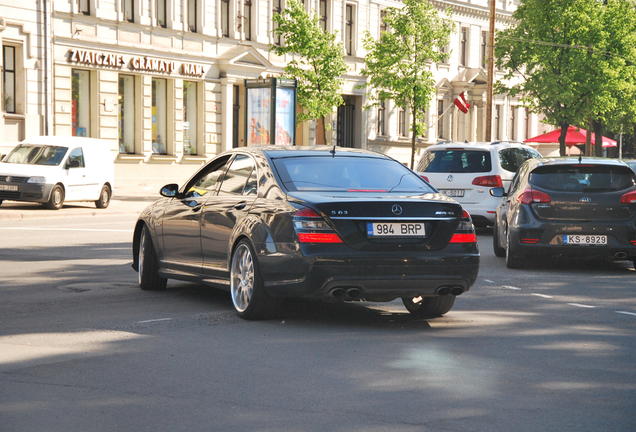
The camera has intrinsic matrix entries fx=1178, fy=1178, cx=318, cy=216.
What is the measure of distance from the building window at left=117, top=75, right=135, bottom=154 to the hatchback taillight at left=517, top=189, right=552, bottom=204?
27.2 metres

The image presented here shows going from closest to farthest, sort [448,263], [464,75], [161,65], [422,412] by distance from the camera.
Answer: [422,412] → [448,263] → [161,65] → [464,75]

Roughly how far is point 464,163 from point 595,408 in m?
15.3

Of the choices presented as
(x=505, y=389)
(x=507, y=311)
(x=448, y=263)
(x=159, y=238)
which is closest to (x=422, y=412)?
(x=505, y=389)

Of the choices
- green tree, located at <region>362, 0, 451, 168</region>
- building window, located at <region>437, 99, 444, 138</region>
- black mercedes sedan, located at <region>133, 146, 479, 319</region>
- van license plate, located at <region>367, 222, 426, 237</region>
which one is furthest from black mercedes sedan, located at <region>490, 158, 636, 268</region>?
building window, located at <region>437, 99, 444, 138</region>

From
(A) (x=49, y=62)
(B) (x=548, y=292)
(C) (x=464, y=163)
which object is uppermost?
(A) (x=49, y=62)

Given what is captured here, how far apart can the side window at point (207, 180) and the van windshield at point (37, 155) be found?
1763 centimetres

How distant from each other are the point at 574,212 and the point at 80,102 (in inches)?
1051

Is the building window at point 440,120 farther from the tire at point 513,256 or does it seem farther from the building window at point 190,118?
the tire at point 513,256

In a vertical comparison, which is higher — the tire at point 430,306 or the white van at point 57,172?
the white van at point 57,172

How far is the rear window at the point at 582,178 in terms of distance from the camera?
48.1ft

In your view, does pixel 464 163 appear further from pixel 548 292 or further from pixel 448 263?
pixel 448 263

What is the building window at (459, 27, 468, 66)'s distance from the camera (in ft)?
199

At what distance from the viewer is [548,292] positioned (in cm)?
1219

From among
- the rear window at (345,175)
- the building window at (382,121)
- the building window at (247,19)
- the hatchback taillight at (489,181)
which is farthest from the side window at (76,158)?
the building window at (382,121)
